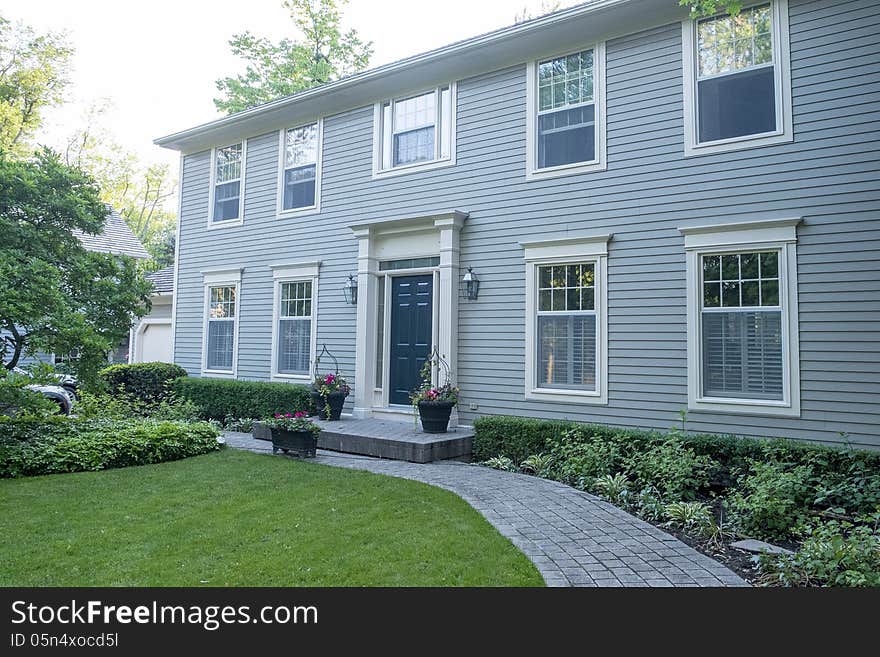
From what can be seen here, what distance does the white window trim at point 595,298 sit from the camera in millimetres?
7734

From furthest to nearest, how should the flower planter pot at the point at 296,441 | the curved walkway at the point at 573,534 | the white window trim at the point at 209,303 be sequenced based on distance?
the white window trim at the point at 209,303
the flower planter pot at the point at 296,441
the curved walkway at the point at 573,534

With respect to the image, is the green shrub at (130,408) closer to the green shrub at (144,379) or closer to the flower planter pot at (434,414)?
the green shrub at (144,379)

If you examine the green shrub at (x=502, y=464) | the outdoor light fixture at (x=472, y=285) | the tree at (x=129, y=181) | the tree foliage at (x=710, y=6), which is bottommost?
the green shrub at (x=502, y=464)

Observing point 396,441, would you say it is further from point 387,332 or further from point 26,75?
point 26,75

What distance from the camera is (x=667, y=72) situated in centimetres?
752

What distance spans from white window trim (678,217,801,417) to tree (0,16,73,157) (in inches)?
818

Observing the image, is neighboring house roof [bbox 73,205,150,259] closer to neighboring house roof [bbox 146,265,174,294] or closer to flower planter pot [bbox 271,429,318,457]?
neighboring house roof [bbox 146,265,174,294]

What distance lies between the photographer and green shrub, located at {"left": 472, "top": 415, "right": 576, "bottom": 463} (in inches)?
301

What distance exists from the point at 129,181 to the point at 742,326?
3141 centimetres

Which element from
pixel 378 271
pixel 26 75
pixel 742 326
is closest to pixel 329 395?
pixel 378 271

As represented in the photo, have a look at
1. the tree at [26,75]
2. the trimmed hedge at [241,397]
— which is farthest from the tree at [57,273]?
the tree at [26,75]

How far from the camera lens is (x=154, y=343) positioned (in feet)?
50.8

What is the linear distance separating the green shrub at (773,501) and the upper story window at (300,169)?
8162 mm

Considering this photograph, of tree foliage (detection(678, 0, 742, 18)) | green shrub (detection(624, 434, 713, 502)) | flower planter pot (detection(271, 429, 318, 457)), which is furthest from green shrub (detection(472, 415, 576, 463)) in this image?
tree foliage (detection(678, 0, 742, 18))
